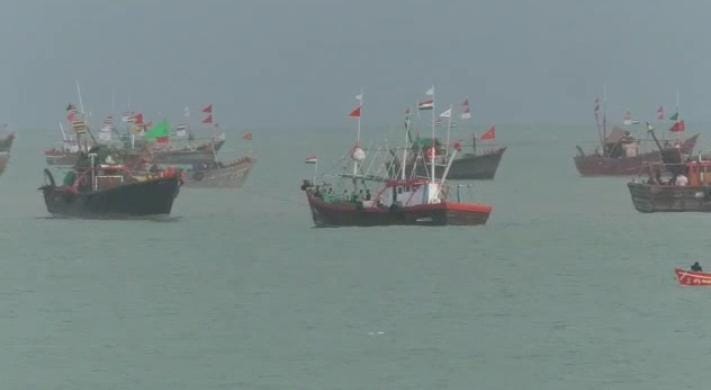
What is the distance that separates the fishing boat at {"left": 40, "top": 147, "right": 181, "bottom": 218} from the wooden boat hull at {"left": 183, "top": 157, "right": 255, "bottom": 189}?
49381 mm

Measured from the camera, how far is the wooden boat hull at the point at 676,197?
122688 mm

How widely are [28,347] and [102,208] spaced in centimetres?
5898

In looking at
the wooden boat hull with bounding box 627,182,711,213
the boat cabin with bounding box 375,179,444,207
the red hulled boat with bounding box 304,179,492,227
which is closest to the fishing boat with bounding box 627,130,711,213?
the wooden boat hull with bounding box 627,182,711,213

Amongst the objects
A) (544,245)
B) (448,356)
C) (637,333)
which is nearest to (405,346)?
(448,356)

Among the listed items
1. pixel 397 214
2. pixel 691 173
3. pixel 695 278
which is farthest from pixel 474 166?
pixel 695 278

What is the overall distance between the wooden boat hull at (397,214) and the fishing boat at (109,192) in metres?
16.5

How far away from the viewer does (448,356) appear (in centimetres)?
6278

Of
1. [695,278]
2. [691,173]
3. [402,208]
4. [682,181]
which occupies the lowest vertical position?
[682,181]

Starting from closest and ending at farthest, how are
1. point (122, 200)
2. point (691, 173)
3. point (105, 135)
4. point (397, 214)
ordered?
point (397, 214)
point (691, 173)
point (122, 200)
point (105, 135)

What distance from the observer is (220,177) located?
178125 mm

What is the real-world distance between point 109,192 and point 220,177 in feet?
180

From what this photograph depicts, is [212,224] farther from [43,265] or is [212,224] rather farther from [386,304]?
[386,304]

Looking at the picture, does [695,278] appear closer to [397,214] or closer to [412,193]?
[397,214]

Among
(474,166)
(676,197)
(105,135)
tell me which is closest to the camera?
(676,197)
